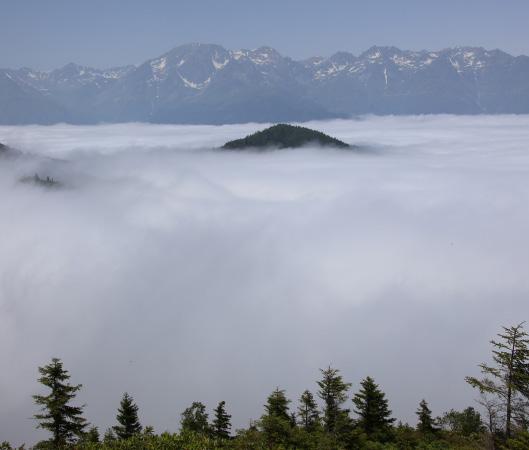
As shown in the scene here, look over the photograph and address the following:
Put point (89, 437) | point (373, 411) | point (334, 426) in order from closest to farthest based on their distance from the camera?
point (334, 426) → point (89, 437) → point (373, 411)

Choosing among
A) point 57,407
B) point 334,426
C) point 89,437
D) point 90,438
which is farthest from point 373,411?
point 57,407

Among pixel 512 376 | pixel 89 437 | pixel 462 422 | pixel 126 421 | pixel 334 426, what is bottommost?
pixel 462 422

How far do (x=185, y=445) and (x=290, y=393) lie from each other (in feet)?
439

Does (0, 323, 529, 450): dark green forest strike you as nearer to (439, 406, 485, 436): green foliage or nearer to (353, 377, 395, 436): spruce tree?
(353, 377, 395, 436): spruce tree

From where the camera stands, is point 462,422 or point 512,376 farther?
point 462,422

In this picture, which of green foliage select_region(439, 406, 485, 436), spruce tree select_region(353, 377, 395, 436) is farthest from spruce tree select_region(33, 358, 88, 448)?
green foliage select_region(439, 406, 485, 436)

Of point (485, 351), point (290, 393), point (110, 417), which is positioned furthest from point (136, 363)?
point (485, 351)

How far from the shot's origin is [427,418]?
56.1 m

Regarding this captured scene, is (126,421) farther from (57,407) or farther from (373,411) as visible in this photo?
(373,411)

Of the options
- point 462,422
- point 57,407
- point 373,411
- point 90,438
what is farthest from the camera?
point 462,422

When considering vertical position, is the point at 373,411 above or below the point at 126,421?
above

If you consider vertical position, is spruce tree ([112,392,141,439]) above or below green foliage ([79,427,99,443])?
below

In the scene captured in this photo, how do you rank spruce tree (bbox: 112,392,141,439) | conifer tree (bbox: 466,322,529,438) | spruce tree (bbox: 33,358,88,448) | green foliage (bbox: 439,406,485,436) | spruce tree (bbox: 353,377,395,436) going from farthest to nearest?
green foliage (bbox: 439,406,485,436) → spruce tree (bbox: 112,392,141,439) → spruce tree (bbox: 353,377,395,436) → spruce tree (bbox: 33,358,88,448) → conifer tree (bbox: 466,322,529,438)

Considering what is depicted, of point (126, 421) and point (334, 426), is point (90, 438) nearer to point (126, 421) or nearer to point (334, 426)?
point (126, 421)
